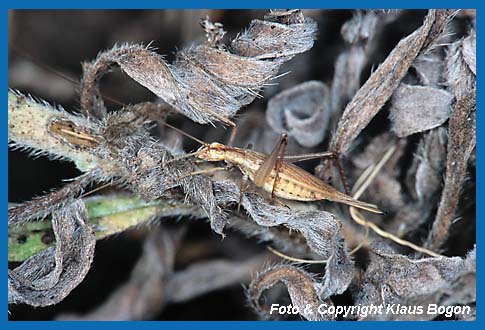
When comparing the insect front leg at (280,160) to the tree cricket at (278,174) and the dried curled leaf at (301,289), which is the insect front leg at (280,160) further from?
the dried curled leaf at (301,289)

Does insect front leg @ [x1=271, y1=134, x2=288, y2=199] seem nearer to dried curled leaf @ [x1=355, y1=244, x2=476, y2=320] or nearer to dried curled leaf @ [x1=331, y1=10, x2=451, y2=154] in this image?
dried curled leaf @ [x1=331, y1=10, x2=451, y2=154]

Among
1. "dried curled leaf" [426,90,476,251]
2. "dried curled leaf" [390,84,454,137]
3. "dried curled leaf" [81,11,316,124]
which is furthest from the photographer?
"dried curled leaf" [390,84,454,137]

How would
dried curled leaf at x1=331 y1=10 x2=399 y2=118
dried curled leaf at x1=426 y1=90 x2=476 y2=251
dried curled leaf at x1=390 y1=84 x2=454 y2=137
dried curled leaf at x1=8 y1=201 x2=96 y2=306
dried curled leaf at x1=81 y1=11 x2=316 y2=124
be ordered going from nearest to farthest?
dried curled leaf at x1=8 y1=201 x2=96 y2=306, dried curled leaf at x1=81 y1=11 x2=316 y2=124, dried curled leaf at x1=426 y1=90 x2=476 y2=251, dried curled leaf at x1=390 y1=84 x2=454 y2=137, dried curled leaf at x1=331 y1=10 x2=399 y2=118

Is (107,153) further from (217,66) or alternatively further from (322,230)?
(322,230)

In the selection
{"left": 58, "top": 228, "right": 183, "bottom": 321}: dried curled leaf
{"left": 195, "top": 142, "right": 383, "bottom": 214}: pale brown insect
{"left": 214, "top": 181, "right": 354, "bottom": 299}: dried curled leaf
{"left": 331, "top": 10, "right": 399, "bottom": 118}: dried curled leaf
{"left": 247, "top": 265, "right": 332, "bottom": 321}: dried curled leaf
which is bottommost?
{"left": 58, "top": 228, "right": 183, "bottom": 321}: dried curled leaf

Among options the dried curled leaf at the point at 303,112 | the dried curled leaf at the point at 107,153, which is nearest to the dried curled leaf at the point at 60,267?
the dried curled leaf at the point at 107,153

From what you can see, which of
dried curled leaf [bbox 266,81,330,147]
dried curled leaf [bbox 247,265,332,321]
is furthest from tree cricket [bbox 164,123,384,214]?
dried curled leaf [bbox 247,265,332,321]
